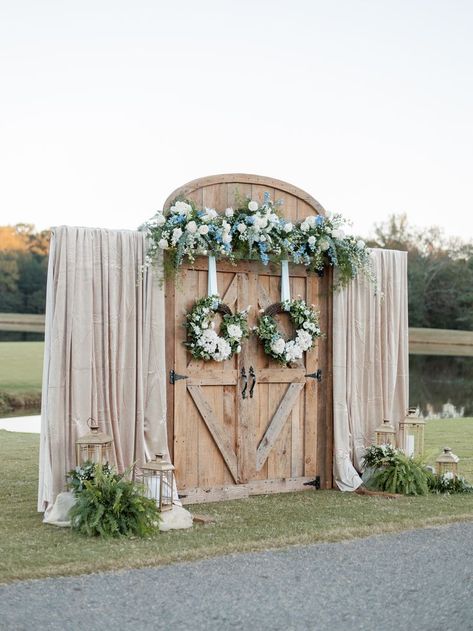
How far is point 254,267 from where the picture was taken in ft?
29.8

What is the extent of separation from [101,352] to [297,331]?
2101mm

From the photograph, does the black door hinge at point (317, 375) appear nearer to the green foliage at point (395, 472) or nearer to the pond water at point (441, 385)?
the green foliage at point (395, 472)

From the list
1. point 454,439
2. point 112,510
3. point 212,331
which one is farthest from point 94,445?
point 454,439

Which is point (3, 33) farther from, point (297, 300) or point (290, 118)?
point (297, 300)

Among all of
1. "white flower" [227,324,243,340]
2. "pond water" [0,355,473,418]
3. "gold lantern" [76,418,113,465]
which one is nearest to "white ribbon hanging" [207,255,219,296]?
"white flower" [227,324,243,340]

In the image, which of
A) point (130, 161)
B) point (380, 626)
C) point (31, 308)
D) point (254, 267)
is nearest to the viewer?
point (380, 626)

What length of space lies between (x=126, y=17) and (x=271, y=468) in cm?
678

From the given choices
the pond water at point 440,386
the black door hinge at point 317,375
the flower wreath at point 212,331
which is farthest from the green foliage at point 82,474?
the pond water at point 440,386

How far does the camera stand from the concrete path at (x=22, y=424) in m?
17.7

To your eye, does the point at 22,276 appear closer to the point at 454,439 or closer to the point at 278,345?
the point at 454,439

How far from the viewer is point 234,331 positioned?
8664mm

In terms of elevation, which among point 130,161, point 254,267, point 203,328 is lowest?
point 203,328

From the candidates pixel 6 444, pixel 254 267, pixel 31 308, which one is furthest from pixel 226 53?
pixel 31 308

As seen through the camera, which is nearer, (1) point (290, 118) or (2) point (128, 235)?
(2) point (128, 235)
